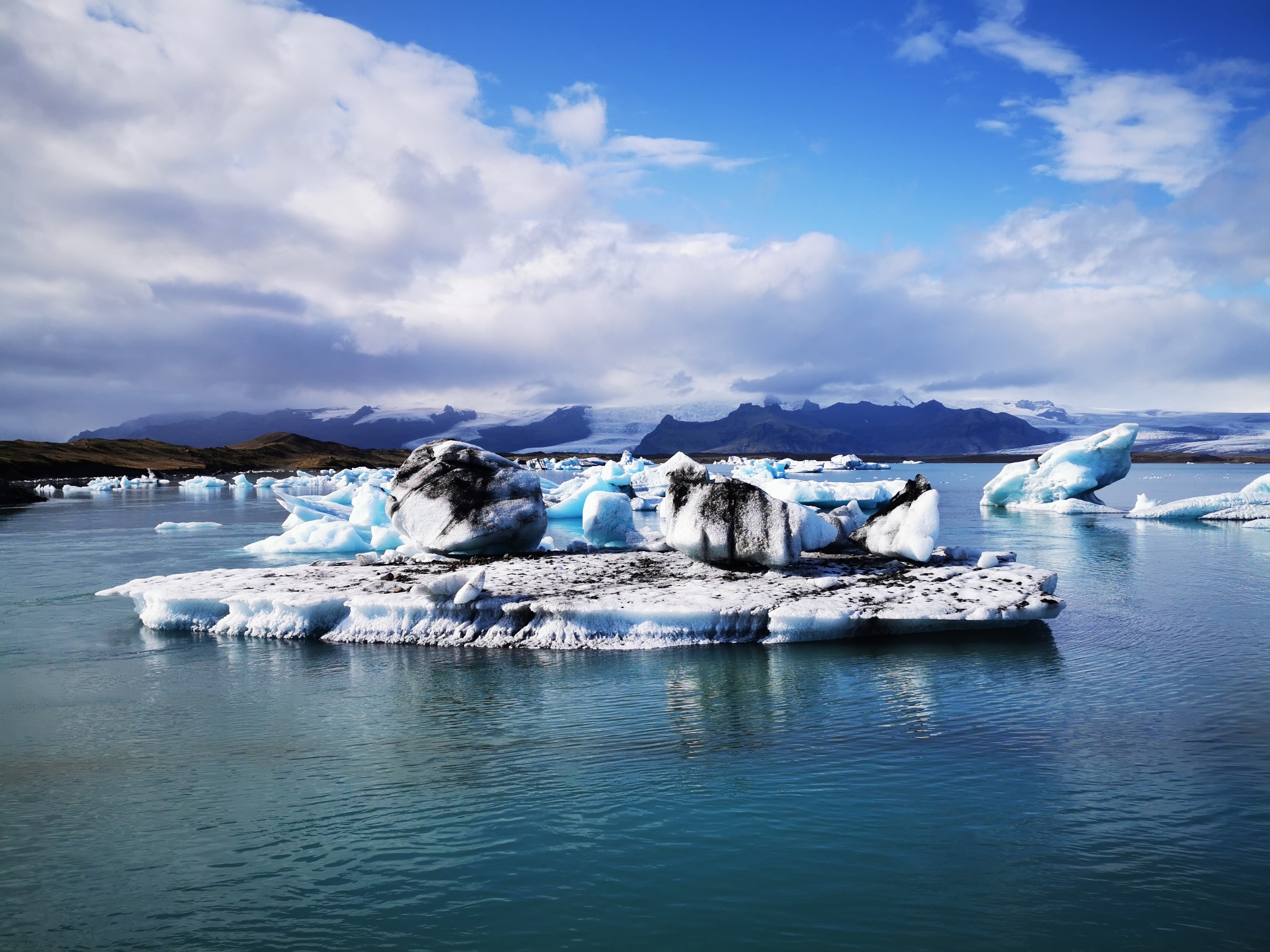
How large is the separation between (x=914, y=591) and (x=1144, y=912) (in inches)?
256

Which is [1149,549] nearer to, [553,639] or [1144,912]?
[553,639]

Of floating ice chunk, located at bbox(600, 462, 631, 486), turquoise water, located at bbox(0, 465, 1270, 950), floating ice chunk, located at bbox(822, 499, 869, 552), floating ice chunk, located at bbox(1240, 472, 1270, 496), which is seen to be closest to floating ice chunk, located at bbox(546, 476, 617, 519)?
floating ice chunk, located at bbox(600, 462, 631, 486)

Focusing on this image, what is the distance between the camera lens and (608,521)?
17.0 m

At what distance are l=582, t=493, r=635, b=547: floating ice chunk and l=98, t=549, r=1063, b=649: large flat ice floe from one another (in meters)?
3.84

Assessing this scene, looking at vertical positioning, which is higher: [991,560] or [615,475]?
[615,475]

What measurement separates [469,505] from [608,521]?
3.27 metres

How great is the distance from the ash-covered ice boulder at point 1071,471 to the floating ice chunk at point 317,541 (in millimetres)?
22124

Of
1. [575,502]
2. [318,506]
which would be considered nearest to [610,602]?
[575,502]

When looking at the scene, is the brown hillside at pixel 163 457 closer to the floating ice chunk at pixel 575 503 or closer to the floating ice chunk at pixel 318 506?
the floating ice chunk at pixel 318 506

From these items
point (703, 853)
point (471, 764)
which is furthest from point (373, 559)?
point (703, 853)

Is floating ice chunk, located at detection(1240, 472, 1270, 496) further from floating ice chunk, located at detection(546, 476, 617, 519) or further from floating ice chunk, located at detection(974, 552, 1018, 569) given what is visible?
floating ice chunk, located at detection(546, 476, 617, 519)

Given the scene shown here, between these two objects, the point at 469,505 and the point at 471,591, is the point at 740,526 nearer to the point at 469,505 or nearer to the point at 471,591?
the point at 471,591

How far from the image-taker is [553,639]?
34.6 feet

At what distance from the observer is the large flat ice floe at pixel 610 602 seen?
10422mm
